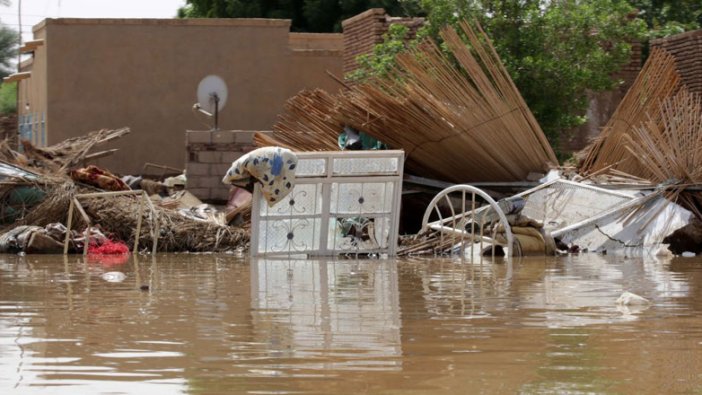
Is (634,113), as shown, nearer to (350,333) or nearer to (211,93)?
(211,93)

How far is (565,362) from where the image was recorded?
5641 mm


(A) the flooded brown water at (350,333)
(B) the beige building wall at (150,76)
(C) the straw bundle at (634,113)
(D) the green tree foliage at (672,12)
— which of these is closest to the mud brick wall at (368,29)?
(B) the beige building wall at (150,76)

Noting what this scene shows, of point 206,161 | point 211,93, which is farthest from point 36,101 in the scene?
point 206,161

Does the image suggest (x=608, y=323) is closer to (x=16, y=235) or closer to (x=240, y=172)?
(x=240, y=172)

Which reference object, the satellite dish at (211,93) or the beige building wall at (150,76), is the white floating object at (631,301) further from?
the beige building wall at (150,76)

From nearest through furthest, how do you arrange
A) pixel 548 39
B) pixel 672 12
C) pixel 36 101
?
pixel 548 39 < pixel 36 101 < pixel 672 12

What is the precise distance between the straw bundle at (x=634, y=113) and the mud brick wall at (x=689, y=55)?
2402 mm

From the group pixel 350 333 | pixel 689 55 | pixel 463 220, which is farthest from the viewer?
pixel 689 55

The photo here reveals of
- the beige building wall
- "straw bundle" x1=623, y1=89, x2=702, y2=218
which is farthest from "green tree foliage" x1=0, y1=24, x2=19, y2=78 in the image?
"straw bundle" x1=623, y1=89, x2=702, y2=218

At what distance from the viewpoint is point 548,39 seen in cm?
1992

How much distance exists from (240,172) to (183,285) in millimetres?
4551

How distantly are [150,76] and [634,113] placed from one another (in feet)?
38.9

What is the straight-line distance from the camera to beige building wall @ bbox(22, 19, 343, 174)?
26.3m

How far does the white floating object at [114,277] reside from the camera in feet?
34.6
